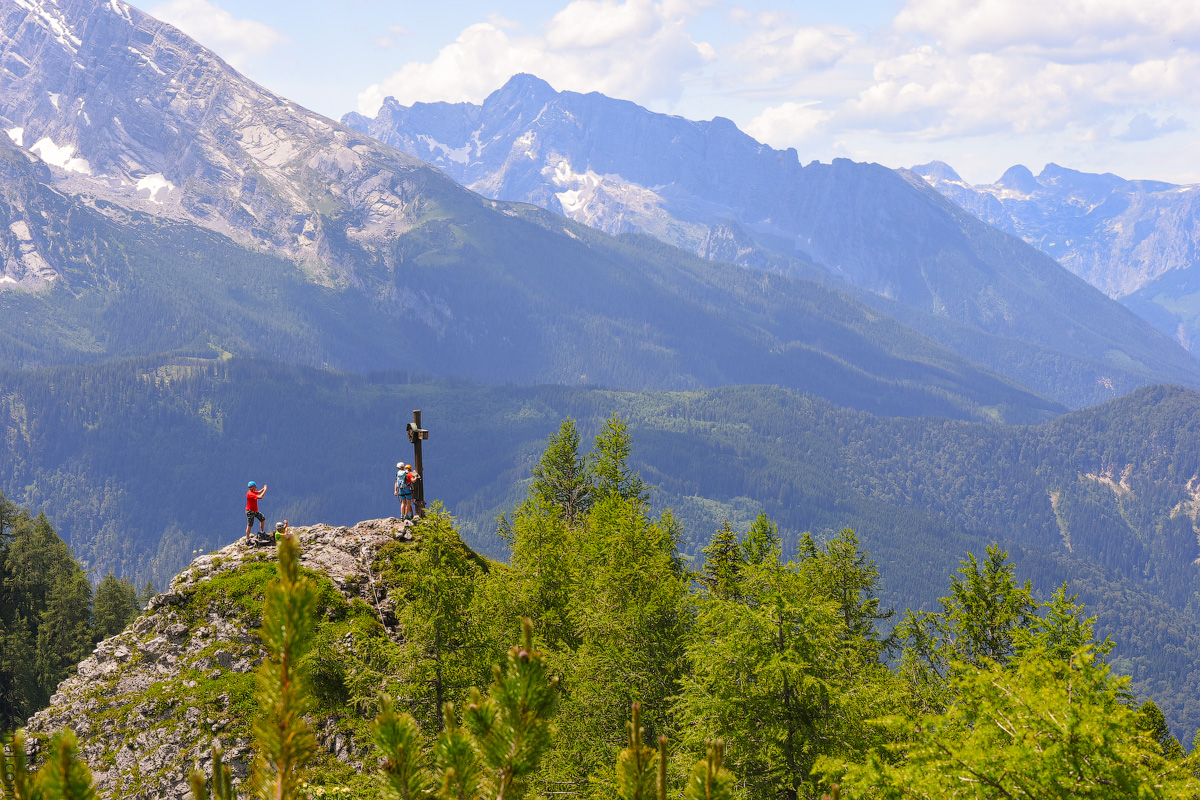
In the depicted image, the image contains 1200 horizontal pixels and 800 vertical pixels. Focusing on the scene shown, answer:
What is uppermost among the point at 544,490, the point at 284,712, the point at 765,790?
the point at 544,490

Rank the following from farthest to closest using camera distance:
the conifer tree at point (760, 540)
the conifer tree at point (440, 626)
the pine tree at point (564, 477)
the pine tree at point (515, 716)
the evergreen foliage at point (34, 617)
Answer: the pine tree at point (564, 477) → the evergreen foliage at point (34, 617) → the conifer tree at point (760, 540) → the conifer tree at point (440, 626) → the pine tree at point (515, 716)

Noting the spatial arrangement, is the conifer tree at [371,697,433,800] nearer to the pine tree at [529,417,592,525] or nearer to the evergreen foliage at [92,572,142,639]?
the pine tree at [529,417,592,525]

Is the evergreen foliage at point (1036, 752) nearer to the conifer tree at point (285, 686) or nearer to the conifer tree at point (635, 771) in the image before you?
the conifer tree at point (635, 771)

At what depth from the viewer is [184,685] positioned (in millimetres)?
26938

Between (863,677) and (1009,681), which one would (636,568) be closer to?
(863,677)

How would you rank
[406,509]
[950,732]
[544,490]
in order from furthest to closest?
[544,490]
[406,509]
[950,732]

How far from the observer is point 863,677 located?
27.6m

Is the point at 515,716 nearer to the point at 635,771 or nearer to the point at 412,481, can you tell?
the point at 635,771

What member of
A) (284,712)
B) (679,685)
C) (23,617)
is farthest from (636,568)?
(23,617)

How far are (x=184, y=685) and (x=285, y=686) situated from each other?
25692 millimetres

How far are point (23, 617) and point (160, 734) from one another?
4494 cm

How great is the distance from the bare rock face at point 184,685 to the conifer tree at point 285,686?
21.5m

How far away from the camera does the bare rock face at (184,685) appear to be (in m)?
24.9

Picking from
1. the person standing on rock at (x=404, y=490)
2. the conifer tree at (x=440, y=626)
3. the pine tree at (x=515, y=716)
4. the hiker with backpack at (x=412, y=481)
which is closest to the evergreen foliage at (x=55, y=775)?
the pine tree at (x=515, y=716)
